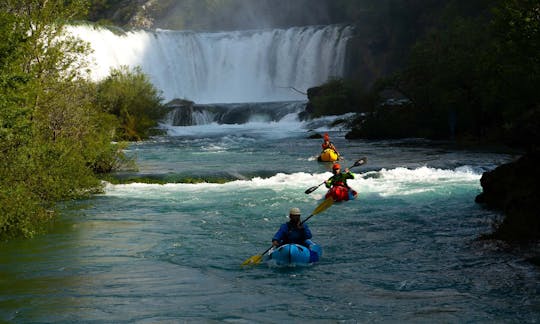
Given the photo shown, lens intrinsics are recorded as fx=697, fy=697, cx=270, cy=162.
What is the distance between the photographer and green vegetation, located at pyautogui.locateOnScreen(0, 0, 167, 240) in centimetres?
1167

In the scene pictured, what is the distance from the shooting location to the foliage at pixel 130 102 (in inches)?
1404

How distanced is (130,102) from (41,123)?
66.8ft

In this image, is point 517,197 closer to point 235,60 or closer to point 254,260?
point 254,260

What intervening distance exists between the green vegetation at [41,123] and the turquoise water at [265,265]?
0.84 metres

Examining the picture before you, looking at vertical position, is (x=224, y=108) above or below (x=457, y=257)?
above

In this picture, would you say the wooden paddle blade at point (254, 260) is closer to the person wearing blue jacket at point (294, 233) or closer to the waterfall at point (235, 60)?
the person wearing blue jacket at point (294, 233)

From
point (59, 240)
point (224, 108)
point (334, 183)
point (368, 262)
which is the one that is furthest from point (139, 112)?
point (368, 262)

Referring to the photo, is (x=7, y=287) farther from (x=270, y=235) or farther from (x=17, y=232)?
(x=270, y=235)

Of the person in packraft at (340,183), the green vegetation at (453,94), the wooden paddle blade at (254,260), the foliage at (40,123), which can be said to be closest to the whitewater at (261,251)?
the wooden paddle blade at (254,260)

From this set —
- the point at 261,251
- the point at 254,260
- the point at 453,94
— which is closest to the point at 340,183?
the point at 261,251

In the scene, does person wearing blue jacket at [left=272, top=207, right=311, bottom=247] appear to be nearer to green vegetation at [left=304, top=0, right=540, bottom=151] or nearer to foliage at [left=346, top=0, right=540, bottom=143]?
foliage at [left=346, top=0, right=540, bottom=143]

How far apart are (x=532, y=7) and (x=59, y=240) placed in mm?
11554

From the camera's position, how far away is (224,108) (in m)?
52.8

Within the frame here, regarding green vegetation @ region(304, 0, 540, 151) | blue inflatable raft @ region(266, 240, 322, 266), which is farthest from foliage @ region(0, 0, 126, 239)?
green vegetation @ region(304, 0, 540, 151)
